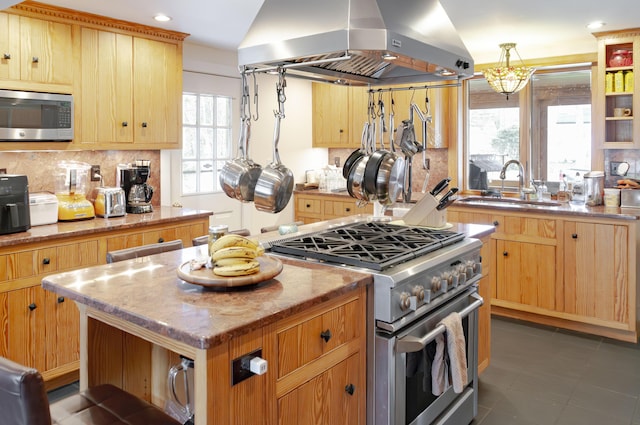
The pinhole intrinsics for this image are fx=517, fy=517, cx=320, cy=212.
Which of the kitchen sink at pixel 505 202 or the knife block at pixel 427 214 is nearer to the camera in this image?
the knife block at pixel 427 214

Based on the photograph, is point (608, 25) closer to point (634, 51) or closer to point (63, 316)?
point (634, 51)

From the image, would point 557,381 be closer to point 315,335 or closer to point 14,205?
point 315,335

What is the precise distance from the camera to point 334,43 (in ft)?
5.70

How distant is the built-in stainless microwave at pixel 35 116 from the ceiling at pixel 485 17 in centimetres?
60

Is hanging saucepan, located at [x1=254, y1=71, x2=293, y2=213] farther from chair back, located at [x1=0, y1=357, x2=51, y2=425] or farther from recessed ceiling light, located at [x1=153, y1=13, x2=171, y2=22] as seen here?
recessed ceiling light, located at [x1=153, y1=13, x2=171, y2=22]

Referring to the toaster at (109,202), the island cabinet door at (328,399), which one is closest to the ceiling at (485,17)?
the toaster at (109,202)

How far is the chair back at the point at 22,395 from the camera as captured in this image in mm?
1231

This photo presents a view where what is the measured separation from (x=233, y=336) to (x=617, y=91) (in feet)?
12.9

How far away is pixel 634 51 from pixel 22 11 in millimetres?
4287

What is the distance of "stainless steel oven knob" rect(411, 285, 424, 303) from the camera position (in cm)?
203

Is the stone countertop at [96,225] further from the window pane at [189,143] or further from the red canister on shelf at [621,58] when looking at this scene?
the red canister on shelf at [621,58]

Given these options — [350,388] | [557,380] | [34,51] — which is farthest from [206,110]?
[557,380]

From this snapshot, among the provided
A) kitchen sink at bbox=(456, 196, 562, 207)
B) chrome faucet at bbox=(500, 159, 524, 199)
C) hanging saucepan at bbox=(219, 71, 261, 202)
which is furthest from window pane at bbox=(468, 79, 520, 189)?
hanging saucepan at bbox=(219, 71, 261, 202)

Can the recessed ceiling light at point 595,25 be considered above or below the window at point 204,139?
above
